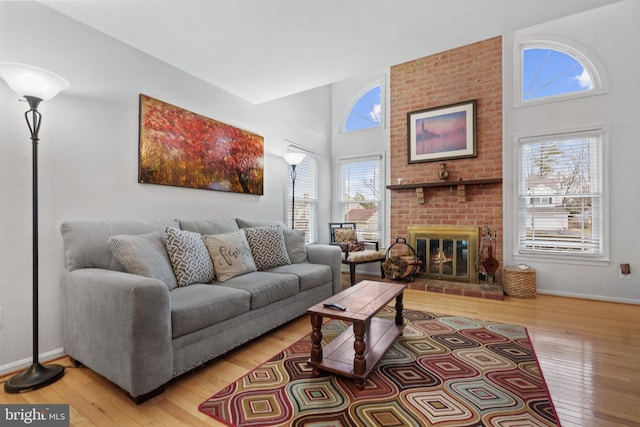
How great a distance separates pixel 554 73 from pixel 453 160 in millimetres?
1549

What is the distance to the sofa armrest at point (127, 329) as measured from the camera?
4.84 feet

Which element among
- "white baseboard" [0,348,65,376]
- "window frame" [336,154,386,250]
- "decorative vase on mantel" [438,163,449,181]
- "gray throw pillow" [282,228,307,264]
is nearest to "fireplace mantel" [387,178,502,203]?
"decorative vase on mantel" [438,163,449,181]

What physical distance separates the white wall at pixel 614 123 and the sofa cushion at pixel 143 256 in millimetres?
4330

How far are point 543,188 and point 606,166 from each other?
0.62m

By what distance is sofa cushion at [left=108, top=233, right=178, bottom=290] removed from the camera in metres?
1.89

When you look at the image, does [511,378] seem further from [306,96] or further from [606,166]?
[306,96]

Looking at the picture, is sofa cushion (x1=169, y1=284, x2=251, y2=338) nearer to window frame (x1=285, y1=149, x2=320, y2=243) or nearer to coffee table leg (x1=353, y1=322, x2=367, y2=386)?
coffee table leg (x1=353, y1=322, x2=367, y2=386)

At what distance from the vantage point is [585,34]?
11.5 feet

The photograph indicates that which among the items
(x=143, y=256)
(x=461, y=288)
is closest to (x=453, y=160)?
(x=461, y=288)

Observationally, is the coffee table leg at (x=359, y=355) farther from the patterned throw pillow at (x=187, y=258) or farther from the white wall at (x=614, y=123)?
the white wall at (x=614, y=123)

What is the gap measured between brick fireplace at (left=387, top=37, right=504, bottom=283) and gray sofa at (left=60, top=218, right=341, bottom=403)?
98.1 inches

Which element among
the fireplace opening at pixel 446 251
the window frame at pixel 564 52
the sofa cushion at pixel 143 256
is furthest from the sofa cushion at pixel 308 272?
the window frame at pixel 564 52

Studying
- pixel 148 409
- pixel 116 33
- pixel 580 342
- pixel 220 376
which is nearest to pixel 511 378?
pixel 580 342

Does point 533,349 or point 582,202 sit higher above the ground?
point 582,202
